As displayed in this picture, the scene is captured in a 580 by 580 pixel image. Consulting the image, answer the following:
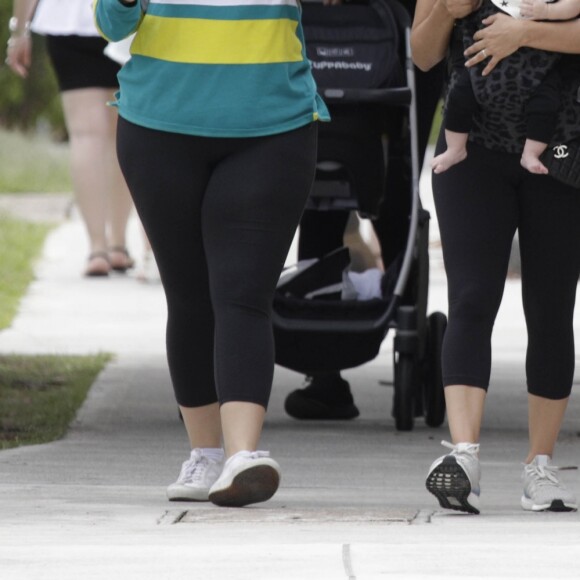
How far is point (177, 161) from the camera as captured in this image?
506cm

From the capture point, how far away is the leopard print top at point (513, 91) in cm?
496

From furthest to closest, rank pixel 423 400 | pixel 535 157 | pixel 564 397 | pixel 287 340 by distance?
pixel 423 400, pixel 287 340, pixel 564 397, pixel 535 157

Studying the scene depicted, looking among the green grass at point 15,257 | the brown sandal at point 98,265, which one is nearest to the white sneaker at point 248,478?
the green grass at point 15,257

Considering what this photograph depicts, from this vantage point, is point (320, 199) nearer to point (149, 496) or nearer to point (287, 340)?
point (287, 340)

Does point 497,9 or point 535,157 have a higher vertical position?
point 497,9

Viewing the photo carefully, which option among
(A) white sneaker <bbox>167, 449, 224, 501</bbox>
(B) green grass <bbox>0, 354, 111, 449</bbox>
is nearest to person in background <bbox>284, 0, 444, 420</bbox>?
(B) green grass <bbox>0, 354, 111, 449</bbox>

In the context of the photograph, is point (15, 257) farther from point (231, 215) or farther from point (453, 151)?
point (453, 151)

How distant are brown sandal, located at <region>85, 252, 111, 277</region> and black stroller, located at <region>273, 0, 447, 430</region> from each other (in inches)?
168

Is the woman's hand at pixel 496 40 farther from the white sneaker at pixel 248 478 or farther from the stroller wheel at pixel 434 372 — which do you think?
the stroller wheel at pixel 434 372

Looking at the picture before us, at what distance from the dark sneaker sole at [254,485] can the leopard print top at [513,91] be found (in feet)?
3.31

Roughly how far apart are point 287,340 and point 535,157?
198cm

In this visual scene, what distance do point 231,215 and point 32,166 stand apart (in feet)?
51.7

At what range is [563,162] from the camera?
4953mm

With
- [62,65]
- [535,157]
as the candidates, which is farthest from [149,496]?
[62,65]
